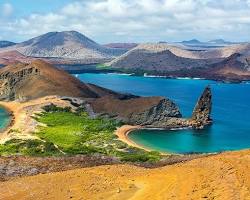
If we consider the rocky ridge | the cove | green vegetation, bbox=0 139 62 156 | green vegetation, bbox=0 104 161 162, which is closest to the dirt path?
green vegetation, bbox=0 104 161 162

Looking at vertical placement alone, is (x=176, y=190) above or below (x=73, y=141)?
above

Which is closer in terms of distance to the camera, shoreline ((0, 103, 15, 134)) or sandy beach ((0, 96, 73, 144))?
sandy beach ((0, 96, 73, 144))

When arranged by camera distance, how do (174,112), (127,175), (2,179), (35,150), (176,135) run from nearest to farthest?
(127,175) → (2,179) → (35,150) → (176,135) → (174,112)

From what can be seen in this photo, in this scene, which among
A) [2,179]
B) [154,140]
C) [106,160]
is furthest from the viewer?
[154,140]

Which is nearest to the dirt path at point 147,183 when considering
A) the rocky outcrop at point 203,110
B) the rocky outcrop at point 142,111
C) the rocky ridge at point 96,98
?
the rocky outcrop at point 142,111

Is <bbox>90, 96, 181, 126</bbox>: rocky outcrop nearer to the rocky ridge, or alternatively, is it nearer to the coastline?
the rocky ridge

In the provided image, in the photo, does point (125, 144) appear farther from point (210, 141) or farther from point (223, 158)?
point (223, 158)

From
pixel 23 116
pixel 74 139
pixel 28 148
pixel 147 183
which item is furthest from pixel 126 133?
pixel 147 183

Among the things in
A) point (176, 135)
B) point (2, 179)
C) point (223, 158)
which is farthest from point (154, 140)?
point (223, 158)
